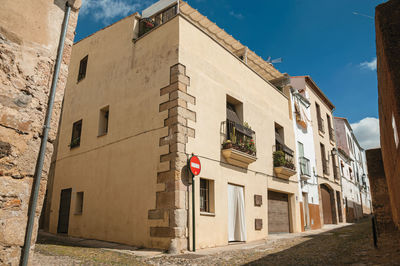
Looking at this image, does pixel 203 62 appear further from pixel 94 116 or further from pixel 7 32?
pixel 7 32

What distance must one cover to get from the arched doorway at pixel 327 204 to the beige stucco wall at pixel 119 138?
12786 millimetres

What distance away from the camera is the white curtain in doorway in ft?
31.3

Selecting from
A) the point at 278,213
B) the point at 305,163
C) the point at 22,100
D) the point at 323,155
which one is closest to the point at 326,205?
the point at 323,155

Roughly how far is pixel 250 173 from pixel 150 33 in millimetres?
5962

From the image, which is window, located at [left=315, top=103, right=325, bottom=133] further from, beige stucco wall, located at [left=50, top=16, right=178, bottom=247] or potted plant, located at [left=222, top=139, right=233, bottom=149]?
beige stucco wall, located at [left=50, top=16, right=178, bottom=247]

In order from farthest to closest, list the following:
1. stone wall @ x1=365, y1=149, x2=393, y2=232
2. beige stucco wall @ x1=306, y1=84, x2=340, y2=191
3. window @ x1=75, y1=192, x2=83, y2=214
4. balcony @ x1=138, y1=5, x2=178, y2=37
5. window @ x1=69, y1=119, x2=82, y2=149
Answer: beige stucco wall @ x1=306, y1=84, x2=340, y2=191, window @ x1=69, y1=119, x2=82, y2=149, balcony @ x1=138, y1=5, x2=178, y2=37, window @ x1=75, y1=192, x2=83, y2=214, stone wall @ x1=365, y1=149, x2=393, y2=232

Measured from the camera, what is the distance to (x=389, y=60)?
3352 millimetres

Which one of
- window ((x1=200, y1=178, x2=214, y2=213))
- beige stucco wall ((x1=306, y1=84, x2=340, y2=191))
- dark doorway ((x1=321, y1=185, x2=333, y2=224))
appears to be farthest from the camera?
beige stucco wall ((x1=306, y1=84, x2=340, y2=191))

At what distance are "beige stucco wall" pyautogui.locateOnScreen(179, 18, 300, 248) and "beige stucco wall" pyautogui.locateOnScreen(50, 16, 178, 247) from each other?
3.05 ft

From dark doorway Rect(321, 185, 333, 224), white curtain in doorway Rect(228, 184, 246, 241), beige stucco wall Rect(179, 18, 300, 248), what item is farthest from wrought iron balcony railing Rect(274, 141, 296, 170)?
A: dark doorway Rect(321, 185, 333, 224)

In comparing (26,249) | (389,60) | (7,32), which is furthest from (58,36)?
(389,60)

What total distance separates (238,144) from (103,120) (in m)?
5.09

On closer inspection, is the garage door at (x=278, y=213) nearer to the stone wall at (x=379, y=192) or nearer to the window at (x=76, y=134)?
the stone wall at (x=379, y=192)

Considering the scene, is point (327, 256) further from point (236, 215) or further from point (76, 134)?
point (76, 134)
